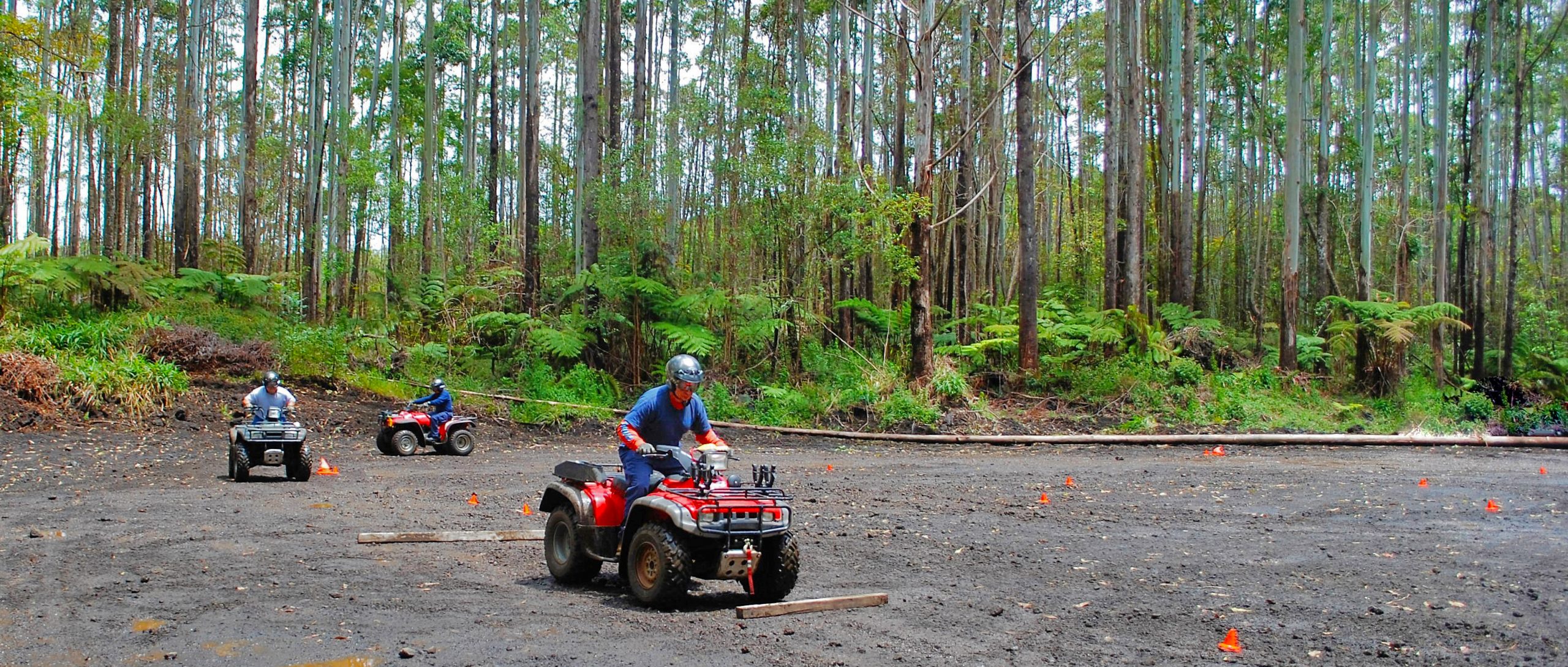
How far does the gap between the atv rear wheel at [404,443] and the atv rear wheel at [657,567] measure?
9719mm

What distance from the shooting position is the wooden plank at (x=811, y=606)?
5180mm

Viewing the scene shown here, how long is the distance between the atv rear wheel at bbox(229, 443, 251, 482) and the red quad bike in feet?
21.8

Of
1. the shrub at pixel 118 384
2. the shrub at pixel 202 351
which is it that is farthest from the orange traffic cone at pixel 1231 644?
the shrub at pixel 202 351

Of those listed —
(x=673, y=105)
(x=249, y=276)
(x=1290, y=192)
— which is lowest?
(x=249, y=276)

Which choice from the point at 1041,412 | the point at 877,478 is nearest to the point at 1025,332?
the point at 1041,412

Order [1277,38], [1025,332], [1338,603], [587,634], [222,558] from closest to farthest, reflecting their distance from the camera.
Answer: [587,634], [1338,603], [222,558], [1025,332], [1277,38]

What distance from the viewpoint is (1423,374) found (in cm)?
2189

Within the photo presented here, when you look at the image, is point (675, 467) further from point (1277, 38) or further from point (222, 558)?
point (1277, 38)

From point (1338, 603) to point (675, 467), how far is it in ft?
12.1

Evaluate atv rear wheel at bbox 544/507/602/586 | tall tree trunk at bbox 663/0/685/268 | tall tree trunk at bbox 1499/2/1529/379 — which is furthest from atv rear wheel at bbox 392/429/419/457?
tall tree trunk at bbox 1499/2/1529/379

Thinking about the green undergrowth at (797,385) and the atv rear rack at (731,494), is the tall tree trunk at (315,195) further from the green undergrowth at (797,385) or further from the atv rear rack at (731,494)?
the atv rear rack at (731,494)

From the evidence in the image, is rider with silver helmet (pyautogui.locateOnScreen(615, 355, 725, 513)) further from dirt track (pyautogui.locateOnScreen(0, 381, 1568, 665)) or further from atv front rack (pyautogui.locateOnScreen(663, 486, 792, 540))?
dirt track (pyautogui.locateOnScreen(0, 381, 1568, 665))

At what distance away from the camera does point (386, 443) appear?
14305 millimetres

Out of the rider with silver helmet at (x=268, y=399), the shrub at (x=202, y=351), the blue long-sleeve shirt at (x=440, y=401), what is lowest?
the blue long-sleeve shirt at (x=440, y=401)
